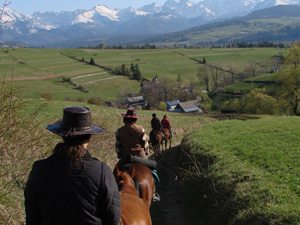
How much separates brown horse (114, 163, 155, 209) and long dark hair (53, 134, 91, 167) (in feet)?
10.1

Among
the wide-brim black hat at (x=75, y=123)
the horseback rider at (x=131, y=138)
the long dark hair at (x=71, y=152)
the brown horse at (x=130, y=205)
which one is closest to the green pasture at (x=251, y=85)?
the horseback rider at (x=131, y=138)

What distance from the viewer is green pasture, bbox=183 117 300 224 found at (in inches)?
246

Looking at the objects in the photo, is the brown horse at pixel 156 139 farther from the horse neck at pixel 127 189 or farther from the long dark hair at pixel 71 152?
the long dark hair at pixel 71 152

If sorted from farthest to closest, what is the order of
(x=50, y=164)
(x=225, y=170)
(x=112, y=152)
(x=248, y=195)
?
(x=112, y=152) < (x=225, y=170) < (x=248, y=195) < (x=50, y=164)

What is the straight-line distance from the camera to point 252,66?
107m

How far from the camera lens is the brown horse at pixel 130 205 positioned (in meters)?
4.44

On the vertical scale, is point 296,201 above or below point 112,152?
above

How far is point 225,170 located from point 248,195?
2073 mm

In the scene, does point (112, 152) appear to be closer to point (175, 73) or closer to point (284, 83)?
point (284, 83)

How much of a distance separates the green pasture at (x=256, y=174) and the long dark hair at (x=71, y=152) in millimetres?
4686

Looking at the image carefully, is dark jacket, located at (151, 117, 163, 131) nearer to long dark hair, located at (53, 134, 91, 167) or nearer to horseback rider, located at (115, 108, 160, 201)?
horseback rider, located at (115, 108, 160, 201)

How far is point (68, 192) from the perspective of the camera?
2947mm

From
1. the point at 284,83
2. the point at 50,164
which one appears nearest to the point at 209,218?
the point at 50,164

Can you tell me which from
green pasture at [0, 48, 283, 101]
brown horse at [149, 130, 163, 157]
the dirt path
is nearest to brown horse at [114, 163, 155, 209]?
the dirt path
